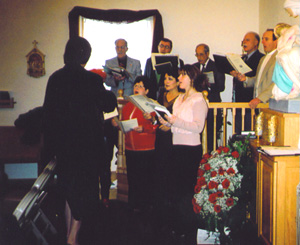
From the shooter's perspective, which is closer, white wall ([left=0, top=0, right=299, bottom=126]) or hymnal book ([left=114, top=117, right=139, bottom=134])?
hymnal book ([left=114, top=117, right=139, bottom=134])

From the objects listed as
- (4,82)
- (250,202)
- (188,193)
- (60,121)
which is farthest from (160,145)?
(4,82)

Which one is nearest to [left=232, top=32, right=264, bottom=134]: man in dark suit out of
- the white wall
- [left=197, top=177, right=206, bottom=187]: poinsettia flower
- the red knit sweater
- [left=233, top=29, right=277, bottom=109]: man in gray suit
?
[left=233, top=29, right=277, bottom=109]: man in gray suit

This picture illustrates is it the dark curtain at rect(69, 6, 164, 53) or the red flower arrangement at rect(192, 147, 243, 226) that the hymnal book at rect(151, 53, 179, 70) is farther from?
the red flower arrangement at rect(192, 147, 243, 226)

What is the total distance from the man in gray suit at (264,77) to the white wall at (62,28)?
217cm

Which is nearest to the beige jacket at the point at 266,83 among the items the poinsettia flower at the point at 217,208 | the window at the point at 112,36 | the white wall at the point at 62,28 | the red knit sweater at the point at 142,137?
the red knit sweater at the point at 142,137

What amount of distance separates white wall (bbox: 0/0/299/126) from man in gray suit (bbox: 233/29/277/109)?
7.12 feet

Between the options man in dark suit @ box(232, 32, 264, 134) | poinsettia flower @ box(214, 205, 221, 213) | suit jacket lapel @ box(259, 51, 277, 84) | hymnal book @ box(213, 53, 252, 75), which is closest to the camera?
poinsettia flower @ box(214, 205, 221, 213)

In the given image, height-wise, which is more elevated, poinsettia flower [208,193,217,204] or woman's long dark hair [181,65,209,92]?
woman's long dark hair [181,65,209,92]

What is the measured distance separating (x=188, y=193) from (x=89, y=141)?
3.39 ft

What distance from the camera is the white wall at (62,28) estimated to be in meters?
6.10

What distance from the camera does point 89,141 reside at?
8.43ft

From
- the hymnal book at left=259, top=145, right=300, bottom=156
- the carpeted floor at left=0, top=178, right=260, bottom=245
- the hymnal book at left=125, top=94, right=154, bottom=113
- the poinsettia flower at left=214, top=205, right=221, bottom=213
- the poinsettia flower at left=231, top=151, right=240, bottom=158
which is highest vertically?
the hymnal book at left=125, top=94, right=154, bottom=113

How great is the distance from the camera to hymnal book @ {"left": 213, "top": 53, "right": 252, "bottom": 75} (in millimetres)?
3910

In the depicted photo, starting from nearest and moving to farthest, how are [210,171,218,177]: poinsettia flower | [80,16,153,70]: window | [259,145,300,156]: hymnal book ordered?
[259,145,300,156]: hymnal book, [210,171,218,177]: poinsettia flower, [80,16,153,70]: window
